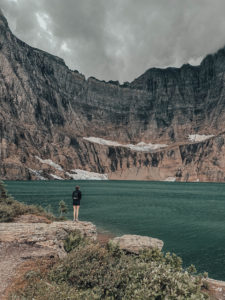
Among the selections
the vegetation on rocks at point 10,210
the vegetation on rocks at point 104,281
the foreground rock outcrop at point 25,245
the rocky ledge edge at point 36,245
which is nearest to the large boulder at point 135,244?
the rocky ledge edge at point 36,245

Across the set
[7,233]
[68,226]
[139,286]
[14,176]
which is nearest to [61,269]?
[139,286]

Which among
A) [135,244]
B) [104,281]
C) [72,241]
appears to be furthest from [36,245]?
[135,244]

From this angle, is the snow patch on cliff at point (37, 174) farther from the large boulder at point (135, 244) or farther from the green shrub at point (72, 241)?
the large boulder at point (135, 244)

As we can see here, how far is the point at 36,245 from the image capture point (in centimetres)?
1108

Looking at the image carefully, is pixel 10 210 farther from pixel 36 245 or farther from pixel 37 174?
pixel 37 174

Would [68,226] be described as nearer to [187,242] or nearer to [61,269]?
[61,269]

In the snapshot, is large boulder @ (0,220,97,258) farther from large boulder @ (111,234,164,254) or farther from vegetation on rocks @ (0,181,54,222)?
vegetation on rocks @ (0,181,54,222)

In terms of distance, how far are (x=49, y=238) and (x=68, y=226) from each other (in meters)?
2.35

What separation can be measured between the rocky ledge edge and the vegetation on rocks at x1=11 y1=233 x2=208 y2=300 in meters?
1.16

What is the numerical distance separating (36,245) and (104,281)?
4.47 meters

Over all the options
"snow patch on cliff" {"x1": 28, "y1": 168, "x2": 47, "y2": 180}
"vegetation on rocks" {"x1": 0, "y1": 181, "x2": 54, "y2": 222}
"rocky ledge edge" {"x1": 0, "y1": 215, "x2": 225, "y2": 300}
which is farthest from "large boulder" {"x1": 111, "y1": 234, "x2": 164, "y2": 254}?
"snow patch on cliff" {"x1": 28, "y1": 168, "x2": 47, "y2": 180}

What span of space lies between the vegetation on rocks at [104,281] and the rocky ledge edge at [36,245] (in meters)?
1.16

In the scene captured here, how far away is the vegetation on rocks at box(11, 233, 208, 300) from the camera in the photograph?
7.10m

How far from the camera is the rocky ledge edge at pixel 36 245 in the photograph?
9.23m
